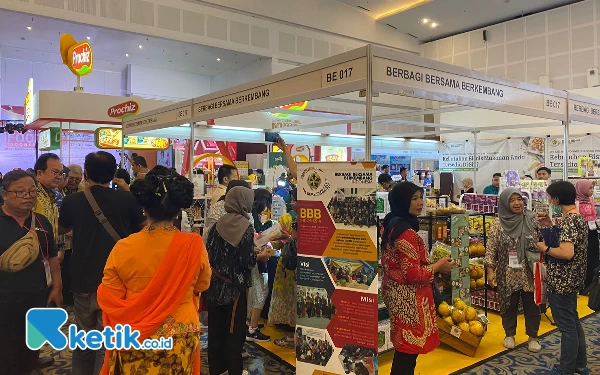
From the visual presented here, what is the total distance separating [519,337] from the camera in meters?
4.13

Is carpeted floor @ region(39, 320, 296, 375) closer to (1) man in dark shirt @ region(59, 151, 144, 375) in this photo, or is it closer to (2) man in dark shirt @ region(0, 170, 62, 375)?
(2) man in dark shirt @ region(0, 170, 62, 375)

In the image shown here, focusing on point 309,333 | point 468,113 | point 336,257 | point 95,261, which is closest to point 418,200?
point 336,257

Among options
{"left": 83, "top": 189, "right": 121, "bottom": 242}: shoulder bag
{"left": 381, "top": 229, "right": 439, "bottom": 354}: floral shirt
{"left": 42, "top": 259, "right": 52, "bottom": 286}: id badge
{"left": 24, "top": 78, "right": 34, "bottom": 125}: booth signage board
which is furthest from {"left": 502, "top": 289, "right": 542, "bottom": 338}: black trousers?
{"left": 24, "top": 78, "right": 34, "bottom": 125}: booth signage board

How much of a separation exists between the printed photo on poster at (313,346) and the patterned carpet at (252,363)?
2.87 ft

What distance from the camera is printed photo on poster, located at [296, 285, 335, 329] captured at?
8.23 feet

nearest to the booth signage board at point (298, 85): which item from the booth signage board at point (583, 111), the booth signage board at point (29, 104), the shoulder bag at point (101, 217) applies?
the shoulder bag at point (101, 217)

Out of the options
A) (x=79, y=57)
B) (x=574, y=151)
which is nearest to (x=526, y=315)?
(x=574, y=151)

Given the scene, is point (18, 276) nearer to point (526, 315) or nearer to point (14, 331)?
point (14, 331)

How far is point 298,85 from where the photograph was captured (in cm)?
304

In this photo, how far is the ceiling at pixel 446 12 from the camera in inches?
460

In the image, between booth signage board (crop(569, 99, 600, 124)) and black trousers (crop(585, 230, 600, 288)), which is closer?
black trousers (crop(585, 230, 600, 288))

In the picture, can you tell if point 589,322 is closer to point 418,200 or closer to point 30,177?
point 418,200

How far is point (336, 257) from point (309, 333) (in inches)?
20.2

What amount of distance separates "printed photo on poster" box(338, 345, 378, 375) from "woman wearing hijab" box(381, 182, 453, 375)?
232 mm
